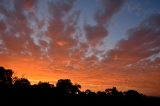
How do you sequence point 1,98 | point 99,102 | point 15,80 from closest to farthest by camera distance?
point 1,98 → point 99,102 → point 15,80

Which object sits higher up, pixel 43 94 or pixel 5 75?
pixel 5 75

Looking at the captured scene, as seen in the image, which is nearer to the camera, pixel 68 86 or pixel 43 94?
pixel 43 94

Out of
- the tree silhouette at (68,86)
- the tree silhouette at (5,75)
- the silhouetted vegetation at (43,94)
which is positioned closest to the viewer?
the silhouetted vegetation at (43,94)

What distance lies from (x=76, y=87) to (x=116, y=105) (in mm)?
34173

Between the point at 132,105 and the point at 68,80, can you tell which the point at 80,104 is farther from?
the point at 68,80

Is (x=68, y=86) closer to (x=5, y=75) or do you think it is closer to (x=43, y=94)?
(x=5, y=75)

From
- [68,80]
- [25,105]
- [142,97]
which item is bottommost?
[25,105]

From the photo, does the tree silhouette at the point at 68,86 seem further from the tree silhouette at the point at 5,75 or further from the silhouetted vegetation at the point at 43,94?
the tree silhouette at the point at 5,75

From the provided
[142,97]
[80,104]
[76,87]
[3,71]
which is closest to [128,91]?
[142,97]

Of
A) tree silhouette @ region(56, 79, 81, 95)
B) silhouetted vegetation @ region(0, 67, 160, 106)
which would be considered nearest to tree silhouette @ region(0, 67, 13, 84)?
silhouetted vegetation @ region(0, 67, 160, 106)

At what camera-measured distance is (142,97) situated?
134 m

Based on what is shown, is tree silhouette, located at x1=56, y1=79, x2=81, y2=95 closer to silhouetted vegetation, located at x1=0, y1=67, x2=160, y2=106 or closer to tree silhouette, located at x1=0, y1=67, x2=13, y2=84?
silhouetted vegetation, located at x1=0, y1=67, x2=160, y2=106

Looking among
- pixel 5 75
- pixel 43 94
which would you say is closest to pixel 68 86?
pixel 5 75

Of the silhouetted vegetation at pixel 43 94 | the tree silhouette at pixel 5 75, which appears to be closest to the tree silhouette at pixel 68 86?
the silhouetted vegetation at pixel 43 94
